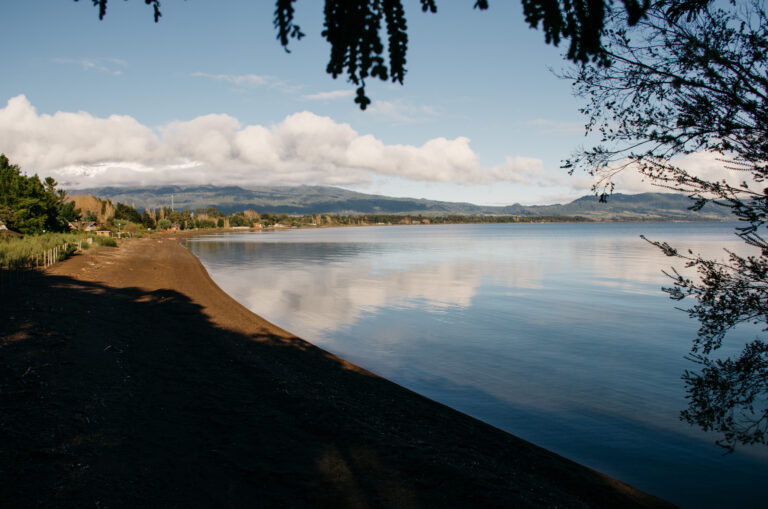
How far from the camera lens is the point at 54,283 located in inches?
899

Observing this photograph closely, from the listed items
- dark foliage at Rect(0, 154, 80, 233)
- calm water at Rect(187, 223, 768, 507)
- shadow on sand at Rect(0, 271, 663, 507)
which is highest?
dark foliage at Rect(0, 154, 80, 233)

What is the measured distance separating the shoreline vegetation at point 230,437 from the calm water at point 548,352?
143 centimetres

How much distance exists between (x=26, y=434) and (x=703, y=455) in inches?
494

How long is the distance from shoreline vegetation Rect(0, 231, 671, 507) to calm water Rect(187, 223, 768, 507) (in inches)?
56.4

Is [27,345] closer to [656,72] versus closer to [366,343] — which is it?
[366,343]

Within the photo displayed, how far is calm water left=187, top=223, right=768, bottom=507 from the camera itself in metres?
9.71

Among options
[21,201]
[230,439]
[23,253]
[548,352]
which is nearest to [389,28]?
[230,439]

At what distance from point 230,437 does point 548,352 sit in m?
13.6

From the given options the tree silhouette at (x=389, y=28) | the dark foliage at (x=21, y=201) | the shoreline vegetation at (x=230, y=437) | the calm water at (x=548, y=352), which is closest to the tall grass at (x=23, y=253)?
the dark foliage at (x=21, y=201)

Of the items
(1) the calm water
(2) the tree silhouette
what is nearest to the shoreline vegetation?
(1) the calm water

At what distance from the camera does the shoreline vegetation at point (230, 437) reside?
19.7ft

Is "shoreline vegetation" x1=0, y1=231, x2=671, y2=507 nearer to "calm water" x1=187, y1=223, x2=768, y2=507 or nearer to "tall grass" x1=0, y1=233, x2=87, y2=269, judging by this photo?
"calm water" x1=187, y1=223, x2=768, y2=507

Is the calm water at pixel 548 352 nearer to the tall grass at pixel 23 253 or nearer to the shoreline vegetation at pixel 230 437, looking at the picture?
the shoreline vegetation at pixel 230 437

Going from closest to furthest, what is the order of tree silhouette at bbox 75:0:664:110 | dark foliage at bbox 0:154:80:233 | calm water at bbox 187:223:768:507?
tree silhouette at bbox 75:0:664:110
calm water at bbox 187:223:768:507
dark foliage at bbox 0:154:80:233
